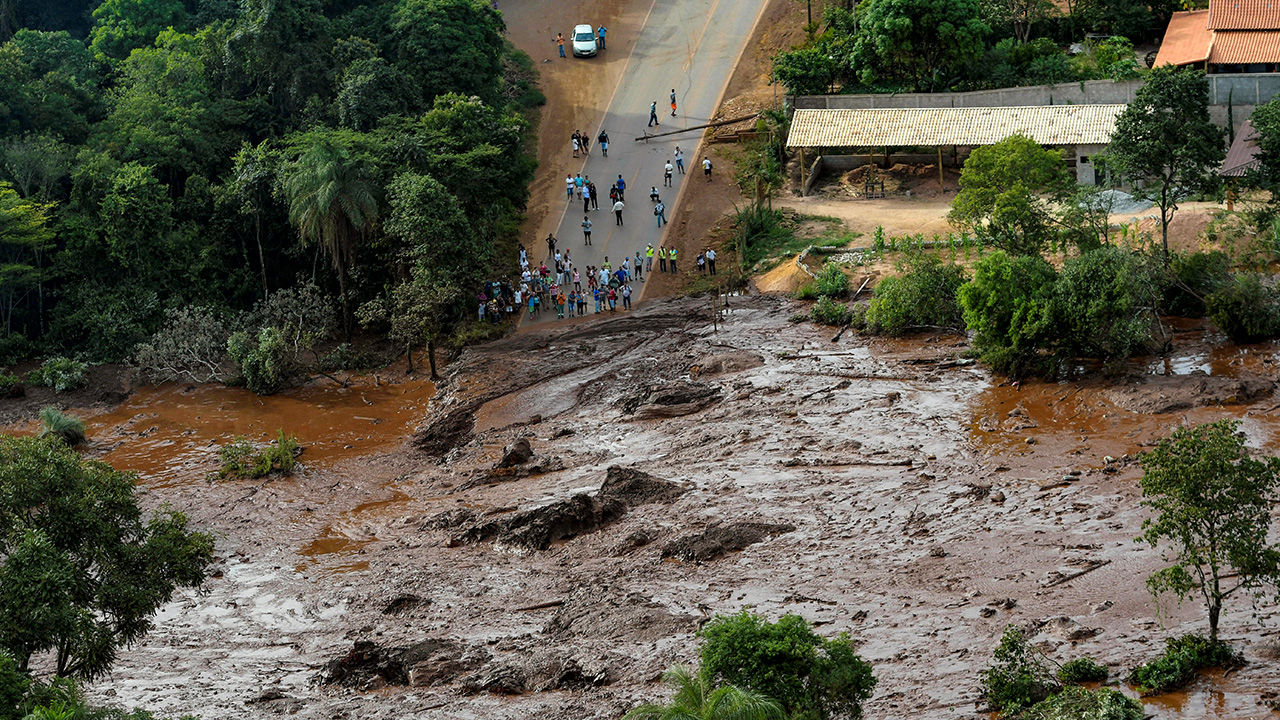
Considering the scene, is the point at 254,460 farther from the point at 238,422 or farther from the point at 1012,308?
the point at 1012,308

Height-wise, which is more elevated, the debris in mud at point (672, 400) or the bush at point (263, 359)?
the bush at point (263, 359)

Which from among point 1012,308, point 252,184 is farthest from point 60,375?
point 1012,308

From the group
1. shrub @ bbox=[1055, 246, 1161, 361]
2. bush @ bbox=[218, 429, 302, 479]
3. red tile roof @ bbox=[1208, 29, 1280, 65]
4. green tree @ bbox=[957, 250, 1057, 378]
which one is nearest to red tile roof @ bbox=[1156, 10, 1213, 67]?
red tile roof @ bbox=[1208, 29, 1280, 65]

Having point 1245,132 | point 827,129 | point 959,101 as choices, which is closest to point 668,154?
point 827,129

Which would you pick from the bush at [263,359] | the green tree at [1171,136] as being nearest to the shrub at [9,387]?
the bush at [263,359]

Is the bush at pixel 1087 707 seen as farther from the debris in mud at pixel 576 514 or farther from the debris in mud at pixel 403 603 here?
the debris in mud at pixel 403 603

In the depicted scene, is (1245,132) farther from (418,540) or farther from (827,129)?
(418,540)

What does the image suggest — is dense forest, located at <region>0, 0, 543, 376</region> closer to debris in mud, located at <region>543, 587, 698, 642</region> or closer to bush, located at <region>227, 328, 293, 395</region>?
bush, located at <region>227, 328, 293, 395</region>
